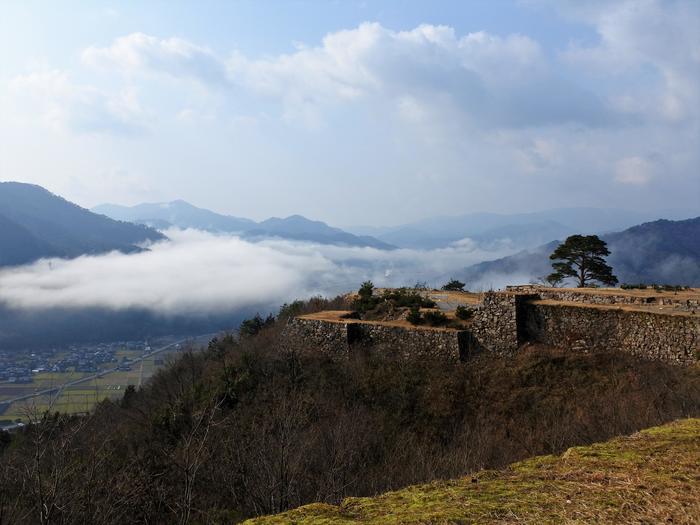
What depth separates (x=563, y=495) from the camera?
17.5ft

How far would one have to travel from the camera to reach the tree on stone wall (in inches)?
1147

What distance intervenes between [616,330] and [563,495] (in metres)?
14.2

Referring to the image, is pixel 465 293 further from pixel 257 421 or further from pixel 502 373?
pixel 257 421

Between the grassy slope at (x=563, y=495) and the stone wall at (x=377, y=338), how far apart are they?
11872 mm

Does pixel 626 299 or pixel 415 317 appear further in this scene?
pixel 415 317

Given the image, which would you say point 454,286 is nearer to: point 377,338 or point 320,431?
point 377,338

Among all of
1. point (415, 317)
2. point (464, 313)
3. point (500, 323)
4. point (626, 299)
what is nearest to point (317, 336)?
point (415, 317)

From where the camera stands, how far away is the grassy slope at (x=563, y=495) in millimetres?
4777

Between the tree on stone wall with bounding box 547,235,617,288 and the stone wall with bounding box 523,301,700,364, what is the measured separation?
38.8 ft

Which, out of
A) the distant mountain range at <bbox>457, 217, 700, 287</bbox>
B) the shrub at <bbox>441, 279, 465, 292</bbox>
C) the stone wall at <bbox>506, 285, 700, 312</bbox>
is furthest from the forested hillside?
the distant mountain range at <bbox>457, 217, 700, 287</bbox>

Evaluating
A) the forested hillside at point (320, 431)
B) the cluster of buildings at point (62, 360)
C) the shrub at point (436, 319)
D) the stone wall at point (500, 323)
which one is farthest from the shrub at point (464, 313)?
the cluster of buildings at point (62, 360)

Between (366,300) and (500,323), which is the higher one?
(366,300)

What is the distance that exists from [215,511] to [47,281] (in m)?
180

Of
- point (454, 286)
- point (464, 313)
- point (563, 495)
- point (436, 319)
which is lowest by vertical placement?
point (563, 495)
